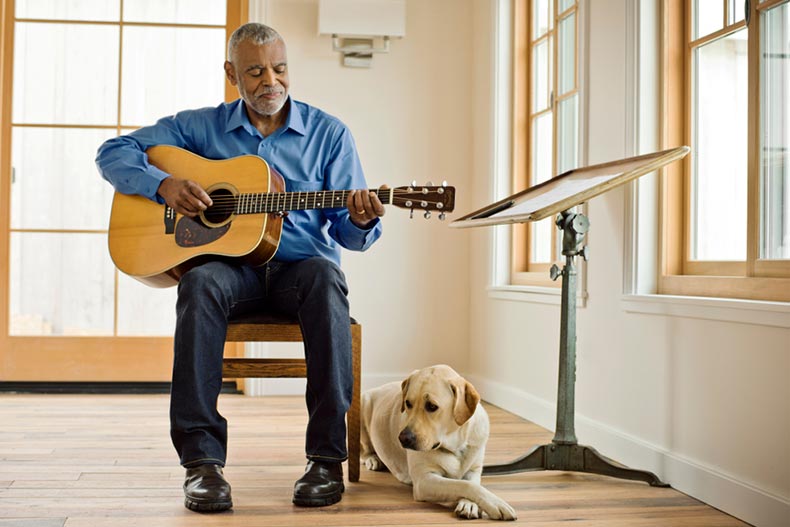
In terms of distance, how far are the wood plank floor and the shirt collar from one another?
922 millimetres

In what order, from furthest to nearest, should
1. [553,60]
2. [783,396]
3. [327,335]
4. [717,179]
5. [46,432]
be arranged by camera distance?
[553,60]
[46,432]
[717,179]
[327,335]
[783,396]

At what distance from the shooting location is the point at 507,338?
3.53 meters

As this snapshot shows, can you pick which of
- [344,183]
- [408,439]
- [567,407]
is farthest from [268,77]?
[567,407]

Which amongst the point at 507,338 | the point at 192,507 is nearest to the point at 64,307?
the point at 507,338

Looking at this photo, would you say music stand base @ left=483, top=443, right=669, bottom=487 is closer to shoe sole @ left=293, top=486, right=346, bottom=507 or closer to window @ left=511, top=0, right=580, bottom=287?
shoe sole @ left=293, top=486, right=346, bottom=507

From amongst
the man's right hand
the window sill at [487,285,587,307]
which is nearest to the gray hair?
the man's right hand

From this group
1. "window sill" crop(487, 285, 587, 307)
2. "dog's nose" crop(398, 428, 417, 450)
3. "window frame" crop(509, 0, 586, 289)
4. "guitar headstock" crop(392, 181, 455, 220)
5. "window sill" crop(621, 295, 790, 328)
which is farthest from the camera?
"window frame" crop(509, 0, 586, 289)

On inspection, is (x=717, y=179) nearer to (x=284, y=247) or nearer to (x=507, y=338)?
(x=284, y=247)

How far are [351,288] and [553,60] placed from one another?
4.38 ft

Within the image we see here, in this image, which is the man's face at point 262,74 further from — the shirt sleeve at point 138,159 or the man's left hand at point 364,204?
the man's left hand at point 364,204

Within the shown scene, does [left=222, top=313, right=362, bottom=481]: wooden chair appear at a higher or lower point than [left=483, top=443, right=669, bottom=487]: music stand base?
higher

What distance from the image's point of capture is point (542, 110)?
3.51 metres

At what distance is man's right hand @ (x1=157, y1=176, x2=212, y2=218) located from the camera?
221 cm

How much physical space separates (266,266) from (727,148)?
3.98ft
